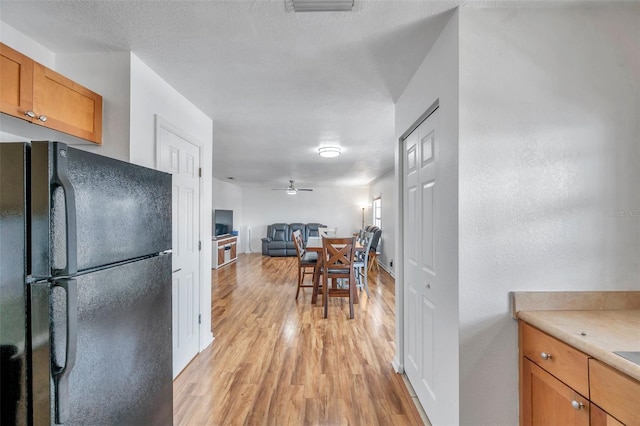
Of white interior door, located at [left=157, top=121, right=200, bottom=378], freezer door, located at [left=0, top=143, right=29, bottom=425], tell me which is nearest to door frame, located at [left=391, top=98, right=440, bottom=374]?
white interior door, located at [left=157, top=121, right=200, bottom=378]

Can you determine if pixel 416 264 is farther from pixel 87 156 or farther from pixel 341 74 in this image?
pixel 87 156

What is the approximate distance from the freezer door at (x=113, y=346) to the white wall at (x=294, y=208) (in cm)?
833

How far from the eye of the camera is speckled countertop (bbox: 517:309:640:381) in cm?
88

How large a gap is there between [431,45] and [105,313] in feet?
6.82

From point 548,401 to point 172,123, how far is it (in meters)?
2.75

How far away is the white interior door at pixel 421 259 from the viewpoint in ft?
5.35

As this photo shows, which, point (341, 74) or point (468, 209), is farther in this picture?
point (341, 74)

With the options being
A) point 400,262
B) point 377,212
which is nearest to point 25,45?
point 400,262

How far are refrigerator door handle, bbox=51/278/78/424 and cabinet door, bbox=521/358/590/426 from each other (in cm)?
173

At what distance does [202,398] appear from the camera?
6.52ft

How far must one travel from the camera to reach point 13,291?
849mm

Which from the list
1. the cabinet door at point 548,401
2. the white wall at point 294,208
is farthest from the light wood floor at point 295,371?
the white wall at point 294,208

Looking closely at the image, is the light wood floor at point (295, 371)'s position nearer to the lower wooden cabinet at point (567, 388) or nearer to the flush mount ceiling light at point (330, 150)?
the lower wooden cabinet at point (567, 388)

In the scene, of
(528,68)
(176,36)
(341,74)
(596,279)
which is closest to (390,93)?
(341,74)
